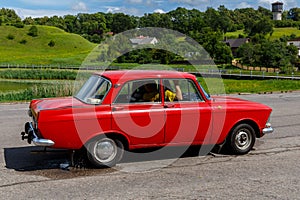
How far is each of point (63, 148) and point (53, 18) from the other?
17948 centimetres

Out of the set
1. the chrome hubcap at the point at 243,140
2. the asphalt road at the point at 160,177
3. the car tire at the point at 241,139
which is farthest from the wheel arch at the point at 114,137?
the chrome hubcap at the point at 243,140

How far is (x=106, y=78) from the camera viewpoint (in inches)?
271

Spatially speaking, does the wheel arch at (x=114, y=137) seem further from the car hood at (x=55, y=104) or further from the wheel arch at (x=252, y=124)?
the wheel arch at (x=252, y=124)

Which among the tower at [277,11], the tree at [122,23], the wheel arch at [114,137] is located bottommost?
the wheel arch at [114,137]

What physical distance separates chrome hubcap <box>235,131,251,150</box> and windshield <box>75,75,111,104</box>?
268cm

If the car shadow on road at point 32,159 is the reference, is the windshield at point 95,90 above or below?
above

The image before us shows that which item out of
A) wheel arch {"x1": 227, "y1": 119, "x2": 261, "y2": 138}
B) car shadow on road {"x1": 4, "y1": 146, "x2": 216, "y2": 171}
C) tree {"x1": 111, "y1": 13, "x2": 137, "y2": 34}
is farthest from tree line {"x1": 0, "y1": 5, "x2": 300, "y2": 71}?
car shadow on road {"x1": 4, "y1": 146, "x2": 216, "y2": 171}

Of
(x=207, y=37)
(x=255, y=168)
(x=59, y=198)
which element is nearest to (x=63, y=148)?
(x=59, y=198)

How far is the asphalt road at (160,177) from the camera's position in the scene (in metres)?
5.35

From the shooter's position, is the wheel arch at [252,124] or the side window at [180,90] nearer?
the side window at [180,90]

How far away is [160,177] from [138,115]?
1.12 metres

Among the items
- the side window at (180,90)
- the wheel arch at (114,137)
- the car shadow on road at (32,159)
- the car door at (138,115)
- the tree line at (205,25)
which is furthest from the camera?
the tree line at (205,25)

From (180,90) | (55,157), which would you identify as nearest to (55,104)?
(55,157)

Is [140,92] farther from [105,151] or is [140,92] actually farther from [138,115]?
[105,151]
